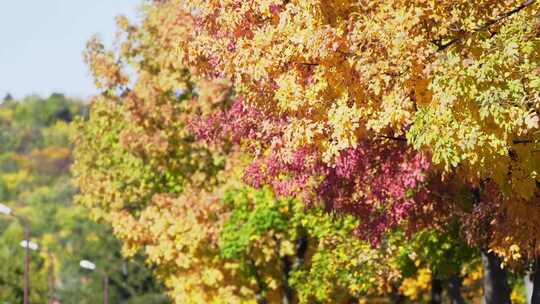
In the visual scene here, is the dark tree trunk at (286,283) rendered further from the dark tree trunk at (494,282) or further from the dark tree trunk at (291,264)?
the dark tree trunk at (494,282)

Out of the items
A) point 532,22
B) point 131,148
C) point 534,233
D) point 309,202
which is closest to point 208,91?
point 131,148

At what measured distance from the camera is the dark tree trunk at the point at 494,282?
29.8m

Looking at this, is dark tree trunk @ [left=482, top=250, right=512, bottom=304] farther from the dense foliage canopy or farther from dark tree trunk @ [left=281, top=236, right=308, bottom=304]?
dark tree trunk @ [left=281, top=236, right=308, bottom=304]

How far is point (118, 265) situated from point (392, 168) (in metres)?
76.6

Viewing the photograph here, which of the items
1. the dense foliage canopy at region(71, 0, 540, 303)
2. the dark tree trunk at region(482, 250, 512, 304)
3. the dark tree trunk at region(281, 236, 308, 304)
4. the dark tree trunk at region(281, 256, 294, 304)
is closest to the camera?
the dense foliage canopy at region(71, 0, 540, 303)

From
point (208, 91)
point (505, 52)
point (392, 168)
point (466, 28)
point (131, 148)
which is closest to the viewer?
point (505, 52)

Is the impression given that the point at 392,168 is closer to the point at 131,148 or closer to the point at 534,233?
the point at 534,233

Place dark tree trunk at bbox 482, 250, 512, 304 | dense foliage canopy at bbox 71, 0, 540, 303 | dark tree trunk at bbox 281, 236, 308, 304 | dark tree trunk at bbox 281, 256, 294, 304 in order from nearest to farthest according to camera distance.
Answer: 1. dense foliage canopy at bbox 71, 0, 540, 303
2. dark tree trunk at bbox 482, 250, 512, 304
3. dark tree trunk at bbox 281, 236, 308, 304
4. dark tree trunk at bbox 281, 256, 294, 304

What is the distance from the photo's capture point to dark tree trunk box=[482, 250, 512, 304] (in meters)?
29.8

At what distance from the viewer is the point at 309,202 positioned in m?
26.2

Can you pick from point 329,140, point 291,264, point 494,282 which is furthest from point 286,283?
point 329,140

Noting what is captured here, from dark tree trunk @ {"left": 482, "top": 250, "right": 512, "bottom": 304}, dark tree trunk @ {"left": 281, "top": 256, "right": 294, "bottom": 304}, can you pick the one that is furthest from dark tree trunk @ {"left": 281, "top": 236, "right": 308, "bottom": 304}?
dark tree trunk @ {"left": 482, "top": 250, "right": 512, "bottom": 304}

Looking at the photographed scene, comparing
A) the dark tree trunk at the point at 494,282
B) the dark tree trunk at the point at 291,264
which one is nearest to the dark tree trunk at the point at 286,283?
the dark tree trunk at the point at 291,264

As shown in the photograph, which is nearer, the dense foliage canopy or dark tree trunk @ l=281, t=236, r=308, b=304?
the dense foliage canopy
